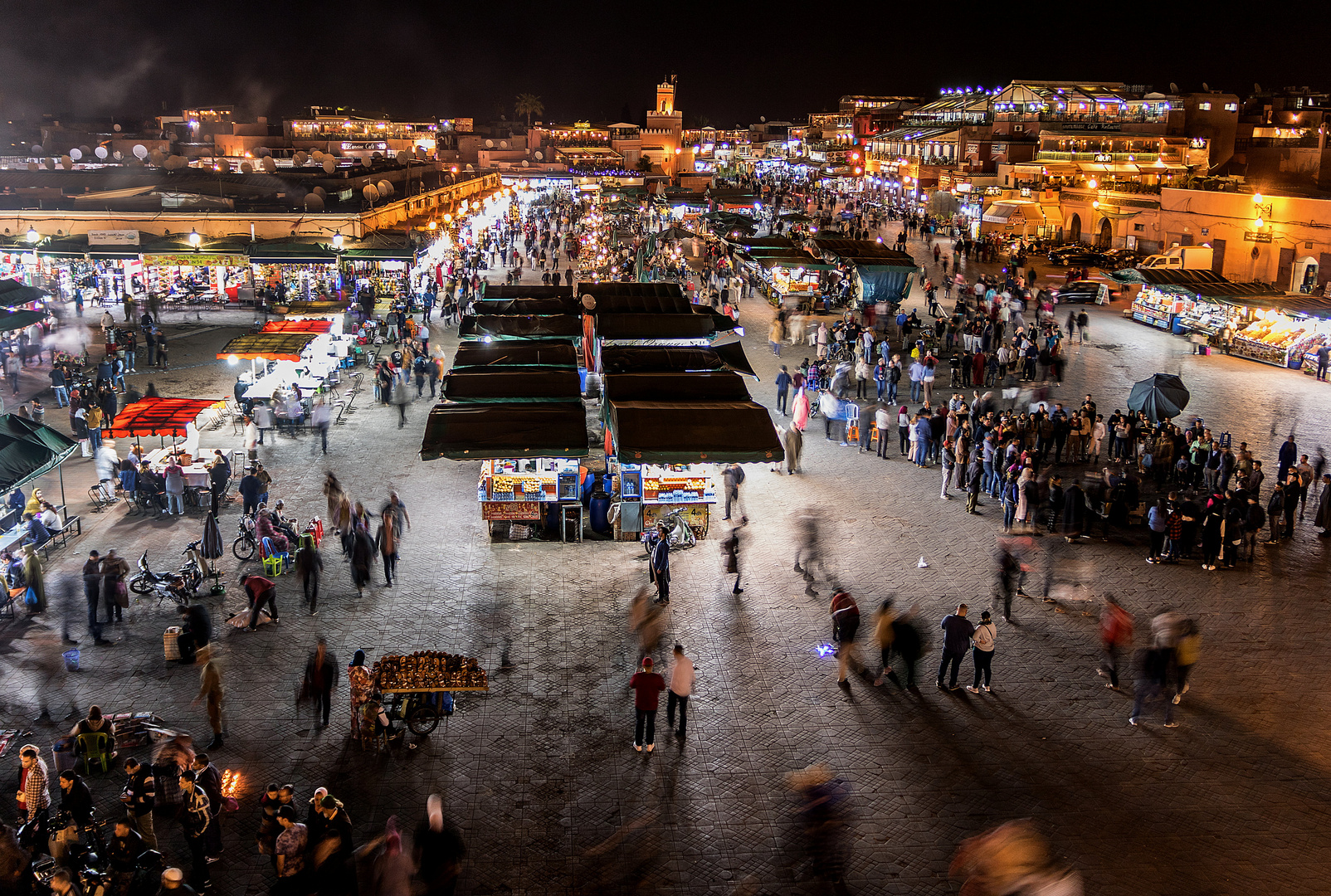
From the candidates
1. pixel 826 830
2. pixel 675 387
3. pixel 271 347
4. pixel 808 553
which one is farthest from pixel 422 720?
pixel 271 347

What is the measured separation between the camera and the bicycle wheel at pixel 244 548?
1279cm

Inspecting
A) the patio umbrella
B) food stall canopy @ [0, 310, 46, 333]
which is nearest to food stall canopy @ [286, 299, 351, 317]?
food stall canopy @ [0, 310, 46, 333]

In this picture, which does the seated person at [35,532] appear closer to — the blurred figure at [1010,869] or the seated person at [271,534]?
the seated person at [271,534]

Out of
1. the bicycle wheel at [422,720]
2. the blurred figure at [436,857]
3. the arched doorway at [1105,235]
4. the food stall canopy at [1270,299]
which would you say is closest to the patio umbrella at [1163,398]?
the food stall canopy at [1270,299]

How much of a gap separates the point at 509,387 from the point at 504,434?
77.4 inches

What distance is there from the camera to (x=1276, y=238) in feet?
112

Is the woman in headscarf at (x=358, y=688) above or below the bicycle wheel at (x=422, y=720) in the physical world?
above

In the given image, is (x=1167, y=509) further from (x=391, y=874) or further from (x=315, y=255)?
(x=315, y=255)

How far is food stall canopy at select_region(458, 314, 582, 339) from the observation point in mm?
17984

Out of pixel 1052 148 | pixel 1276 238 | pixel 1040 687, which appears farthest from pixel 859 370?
pixel 1052 148

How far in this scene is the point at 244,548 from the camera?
1288 cm

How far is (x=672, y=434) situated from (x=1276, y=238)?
30.3 meters

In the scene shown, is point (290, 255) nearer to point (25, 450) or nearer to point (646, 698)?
point (25, 450)

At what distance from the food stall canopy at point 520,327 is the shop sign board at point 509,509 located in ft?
16.9
